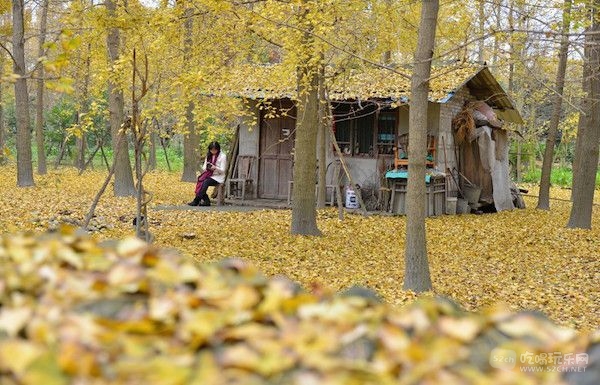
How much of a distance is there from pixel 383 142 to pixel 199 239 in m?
7.44

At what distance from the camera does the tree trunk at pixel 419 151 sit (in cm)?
781

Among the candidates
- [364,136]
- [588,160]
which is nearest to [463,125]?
A: [364,136]

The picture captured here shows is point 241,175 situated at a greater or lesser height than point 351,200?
greater

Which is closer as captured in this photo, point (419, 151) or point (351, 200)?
point (419, 151)

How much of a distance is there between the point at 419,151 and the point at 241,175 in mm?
10914

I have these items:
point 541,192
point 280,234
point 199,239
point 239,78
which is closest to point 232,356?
point 199,239

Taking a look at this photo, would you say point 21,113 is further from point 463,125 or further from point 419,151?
point 419,151

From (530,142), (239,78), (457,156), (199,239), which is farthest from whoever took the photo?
(530,142)

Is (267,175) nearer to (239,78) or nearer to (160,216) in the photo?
(239,78)

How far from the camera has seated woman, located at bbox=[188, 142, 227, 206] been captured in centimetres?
1636

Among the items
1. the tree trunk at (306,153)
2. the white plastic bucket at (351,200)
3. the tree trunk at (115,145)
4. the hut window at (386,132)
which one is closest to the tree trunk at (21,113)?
the tree trunk at (115,145)

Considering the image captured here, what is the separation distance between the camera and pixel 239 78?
1748 cm

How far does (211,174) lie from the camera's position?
16.5m

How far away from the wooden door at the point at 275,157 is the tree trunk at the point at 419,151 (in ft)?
33.5
